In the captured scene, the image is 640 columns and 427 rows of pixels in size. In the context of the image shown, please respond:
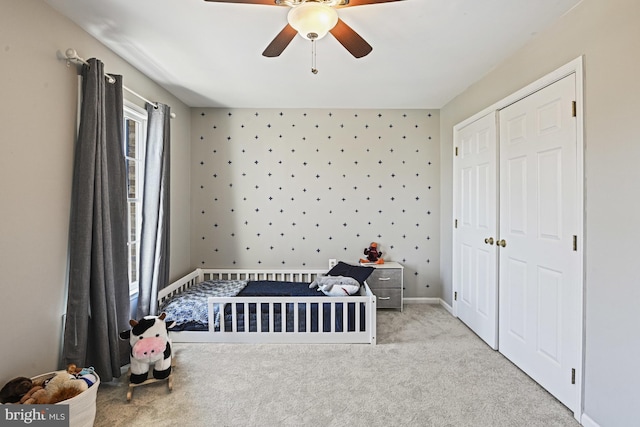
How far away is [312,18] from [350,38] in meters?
0.28

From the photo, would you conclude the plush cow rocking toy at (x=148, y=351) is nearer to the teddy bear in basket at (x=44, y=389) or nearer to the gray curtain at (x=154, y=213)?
the teddy bear in basket at (x=44, y=389)

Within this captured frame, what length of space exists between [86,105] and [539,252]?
3.15m

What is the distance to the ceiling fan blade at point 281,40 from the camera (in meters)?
1.78

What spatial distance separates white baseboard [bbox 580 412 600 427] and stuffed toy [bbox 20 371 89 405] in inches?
107

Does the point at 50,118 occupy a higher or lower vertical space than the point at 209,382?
higher

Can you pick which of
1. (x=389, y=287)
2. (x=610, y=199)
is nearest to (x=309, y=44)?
(x=610, y=199)

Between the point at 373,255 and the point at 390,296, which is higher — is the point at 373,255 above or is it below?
above

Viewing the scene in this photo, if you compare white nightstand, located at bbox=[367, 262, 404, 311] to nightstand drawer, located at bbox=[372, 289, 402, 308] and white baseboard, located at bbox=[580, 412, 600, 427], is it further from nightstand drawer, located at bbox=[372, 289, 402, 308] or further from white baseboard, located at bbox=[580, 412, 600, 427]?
white baseboard, located at bbox=[580, 412, 600, 427]

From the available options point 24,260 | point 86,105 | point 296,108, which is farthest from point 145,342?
point 296,108

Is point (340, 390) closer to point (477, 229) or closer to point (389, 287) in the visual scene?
point (389, 287)

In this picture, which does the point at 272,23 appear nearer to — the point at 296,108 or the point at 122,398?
the point at 296,108

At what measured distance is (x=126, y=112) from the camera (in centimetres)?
285

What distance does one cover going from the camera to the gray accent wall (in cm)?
411

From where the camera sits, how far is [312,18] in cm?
161
